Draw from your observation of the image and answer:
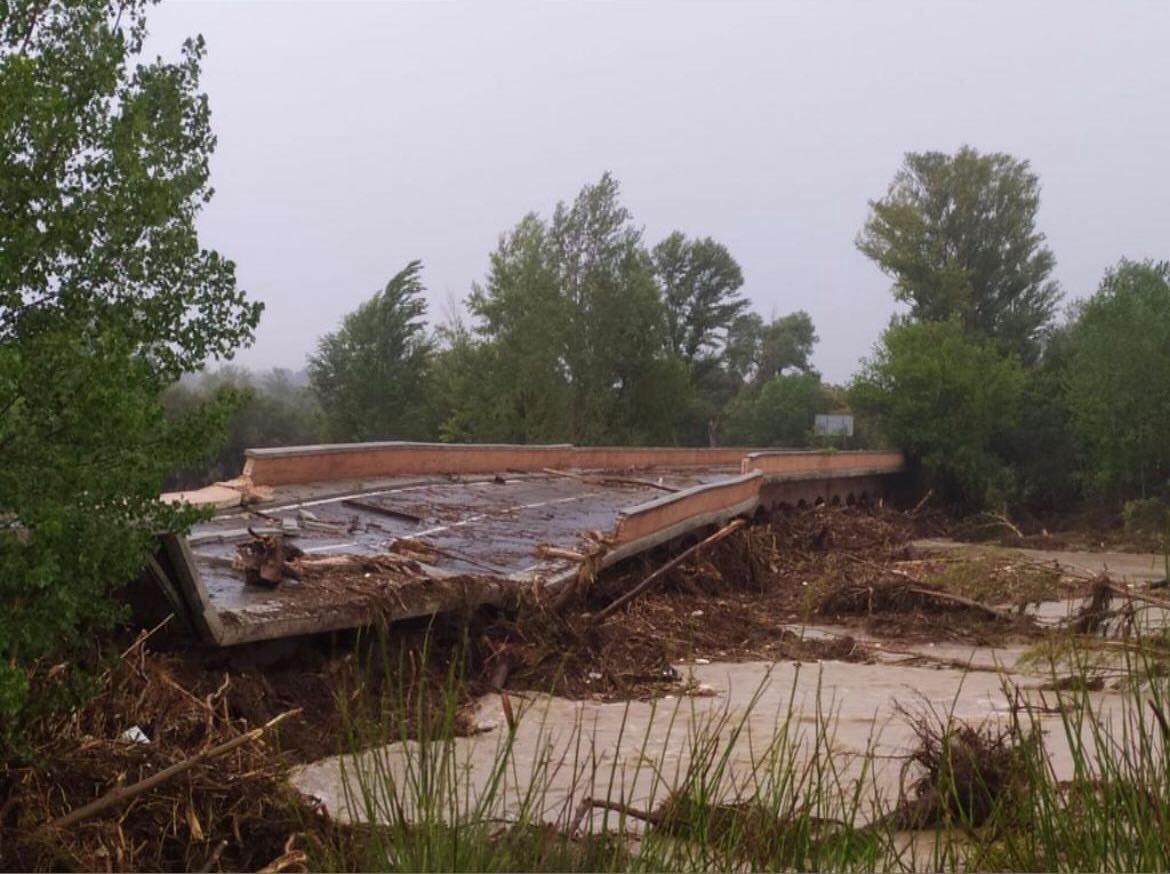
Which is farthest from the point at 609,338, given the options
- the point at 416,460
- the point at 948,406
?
the point at 416,460

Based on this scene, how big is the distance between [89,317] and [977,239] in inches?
2455

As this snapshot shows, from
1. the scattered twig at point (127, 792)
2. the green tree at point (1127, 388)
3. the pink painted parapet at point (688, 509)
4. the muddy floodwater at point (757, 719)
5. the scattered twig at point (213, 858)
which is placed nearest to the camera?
the scattered twig at point (127, 792)

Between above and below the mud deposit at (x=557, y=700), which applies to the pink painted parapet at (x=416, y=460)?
above

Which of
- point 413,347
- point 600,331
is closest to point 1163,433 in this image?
point 600,331

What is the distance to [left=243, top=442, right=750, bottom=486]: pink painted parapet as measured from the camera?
20.0 m

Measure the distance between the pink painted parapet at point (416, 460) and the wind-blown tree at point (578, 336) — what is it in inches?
922

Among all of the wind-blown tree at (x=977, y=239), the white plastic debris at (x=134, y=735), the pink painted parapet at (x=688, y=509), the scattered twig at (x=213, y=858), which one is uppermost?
the wind-blown tree at (x=977, y=239)

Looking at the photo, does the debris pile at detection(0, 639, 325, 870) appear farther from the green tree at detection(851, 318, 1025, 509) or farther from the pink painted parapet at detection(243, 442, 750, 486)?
the green tree at detection(851, 318, 1025, 509)

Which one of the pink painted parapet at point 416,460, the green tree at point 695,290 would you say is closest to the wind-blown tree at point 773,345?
the green tree at point 695,290

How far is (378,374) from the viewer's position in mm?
64062

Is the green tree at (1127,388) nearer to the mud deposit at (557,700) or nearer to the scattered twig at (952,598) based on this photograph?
the mud deposit at (557,700)

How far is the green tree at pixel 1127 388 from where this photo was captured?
146ft

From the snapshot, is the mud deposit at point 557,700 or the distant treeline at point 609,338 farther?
the distant treeline at point 609,338

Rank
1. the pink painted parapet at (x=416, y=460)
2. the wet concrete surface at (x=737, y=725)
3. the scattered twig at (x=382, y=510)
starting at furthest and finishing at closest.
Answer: the pink painted parapet at (x=416, y=460), the scattered twig at (x=382, y=510), the wet concrete surface at (x=737, y=725)
